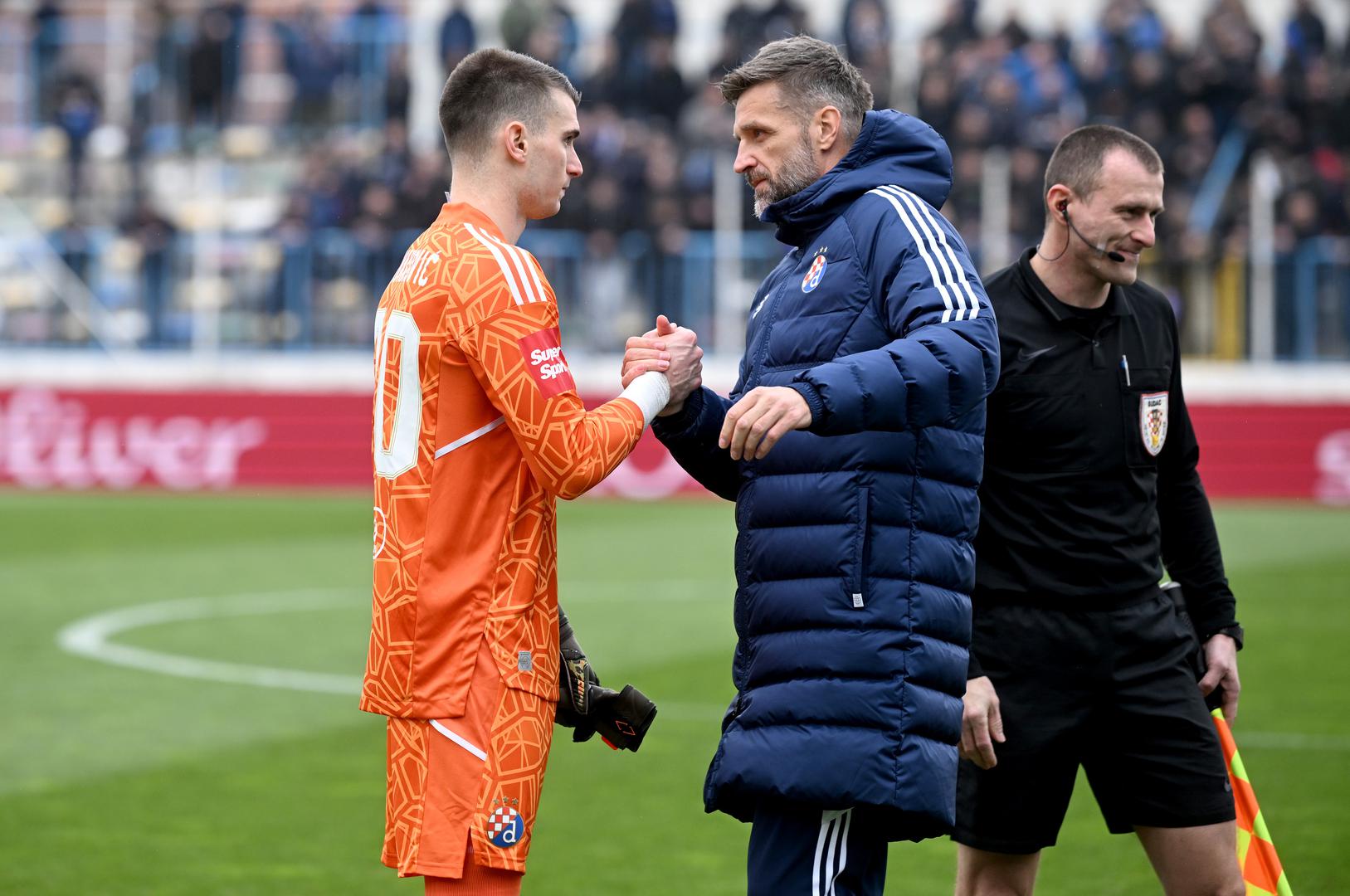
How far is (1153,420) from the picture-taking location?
4434 mm

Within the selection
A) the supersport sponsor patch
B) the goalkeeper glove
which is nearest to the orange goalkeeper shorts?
the goalkeeper glove

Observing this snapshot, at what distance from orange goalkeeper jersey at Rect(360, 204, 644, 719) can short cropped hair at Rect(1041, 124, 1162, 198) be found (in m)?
1.44

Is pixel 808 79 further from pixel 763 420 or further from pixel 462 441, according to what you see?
pixel 462 441

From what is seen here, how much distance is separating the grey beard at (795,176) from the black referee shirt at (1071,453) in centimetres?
89

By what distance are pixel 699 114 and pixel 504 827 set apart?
18781mm

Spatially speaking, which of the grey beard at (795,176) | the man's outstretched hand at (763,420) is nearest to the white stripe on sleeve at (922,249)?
the grey beard at (795,176)

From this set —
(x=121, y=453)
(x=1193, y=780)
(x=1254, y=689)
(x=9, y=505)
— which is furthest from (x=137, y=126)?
(x=1193, y=780)

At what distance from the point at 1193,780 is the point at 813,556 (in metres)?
1.29

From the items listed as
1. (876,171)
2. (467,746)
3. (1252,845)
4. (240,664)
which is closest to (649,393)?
(876,171)

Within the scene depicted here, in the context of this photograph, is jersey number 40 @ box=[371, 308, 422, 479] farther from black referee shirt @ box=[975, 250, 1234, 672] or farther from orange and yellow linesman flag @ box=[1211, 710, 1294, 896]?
orange and yellow linesman flag @ box=[1211, 710, 1294, 896]

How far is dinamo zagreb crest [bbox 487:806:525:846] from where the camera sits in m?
3.46

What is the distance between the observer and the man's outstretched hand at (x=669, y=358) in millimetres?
3744

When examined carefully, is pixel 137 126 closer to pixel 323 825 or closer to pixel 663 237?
pixel 663 237

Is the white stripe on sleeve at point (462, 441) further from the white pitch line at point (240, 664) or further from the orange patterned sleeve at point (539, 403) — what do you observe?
the white pitch line at point (240, 664)
